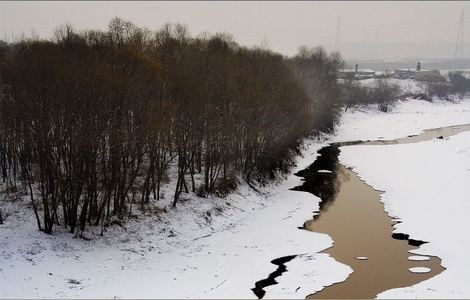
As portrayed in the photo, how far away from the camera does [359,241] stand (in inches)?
961

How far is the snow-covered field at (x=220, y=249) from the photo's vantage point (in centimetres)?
1788

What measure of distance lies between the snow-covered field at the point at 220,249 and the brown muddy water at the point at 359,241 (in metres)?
0.59

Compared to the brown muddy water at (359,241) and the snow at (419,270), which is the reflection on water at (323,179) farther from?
the snow at (419,270)

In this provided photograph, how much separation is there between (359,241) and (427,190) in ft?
42.0

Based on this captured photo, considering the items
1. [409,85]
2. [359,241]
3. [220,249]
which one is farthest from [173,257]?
[409,85]

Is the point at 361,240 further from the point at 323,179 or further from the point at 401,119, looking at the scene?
the point at 401,119

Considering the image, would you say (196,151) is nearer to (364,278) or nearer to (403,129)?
(364,278)

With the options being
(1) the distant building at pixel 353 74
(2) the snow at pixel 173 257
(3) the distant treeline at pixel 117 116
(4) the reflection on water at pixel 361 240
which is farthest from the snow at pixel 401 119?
(2) the snow at pixel 173 257

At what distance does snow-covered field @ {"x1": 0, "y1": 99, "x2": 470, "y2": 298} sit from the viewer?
1788 centimetres

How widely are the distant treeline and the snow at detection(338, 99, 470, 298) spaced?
11522mm

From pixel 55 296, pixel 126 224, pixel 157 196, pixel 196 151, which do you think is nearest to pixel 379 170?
pixel 196 151

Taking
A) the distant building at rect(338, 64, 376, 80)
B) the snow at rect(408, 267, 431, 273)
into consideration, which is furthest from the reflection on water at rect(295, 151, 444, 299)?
the distant building at rect(338, 64, 376, 80)

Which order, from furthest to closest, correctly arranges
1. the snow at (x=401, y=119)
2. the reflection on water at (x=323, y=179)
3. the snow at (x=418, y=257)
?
the snow at (x=401, y=119) → the reflection on water at (x=323, y=179) → the snow at (x=418, y=257)

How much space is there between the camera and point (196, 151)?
29.5 m
